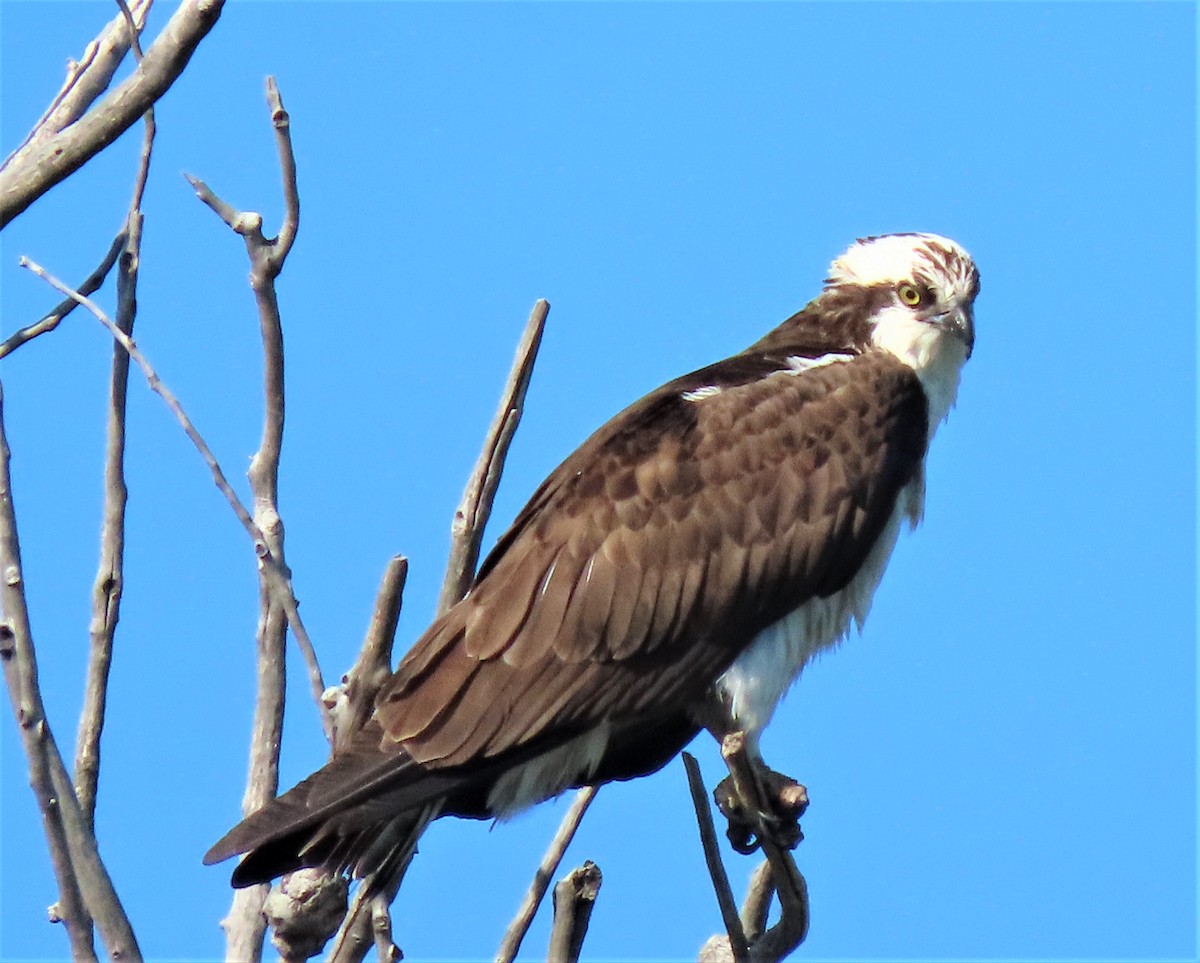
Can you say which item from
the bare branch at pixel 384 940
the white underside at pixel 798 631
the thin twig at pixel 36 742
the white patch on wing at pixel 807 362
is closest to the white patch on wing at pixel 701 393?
the white underside at pixel 798 631

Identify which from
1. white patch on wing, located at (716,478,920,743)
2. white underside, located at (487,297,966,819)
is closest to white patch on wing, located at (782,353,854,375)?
white underside, located at (487,297,966,819)

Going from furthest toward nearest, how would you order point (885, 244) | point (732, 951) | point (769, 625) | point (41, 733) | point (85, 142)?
point (885, 244) → point (769, 625) → point (85, 142) → point (732, 951) → point (41, 733)

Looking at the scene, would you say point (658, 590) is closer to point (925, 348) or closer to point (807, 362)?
point (807, 362)

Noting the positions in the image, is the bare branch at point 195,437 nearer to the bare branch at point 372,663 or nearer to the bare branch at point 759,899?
the bare branch at point 372,663

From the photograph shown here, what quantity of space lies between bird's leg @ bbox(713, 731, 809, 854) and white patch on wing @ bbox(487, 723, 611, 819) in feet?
1.26

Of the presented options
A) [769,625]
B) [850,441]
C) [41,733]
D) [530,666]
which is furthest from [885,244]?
[41,733]

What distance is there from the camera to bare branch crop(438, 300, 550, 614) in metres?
4.14

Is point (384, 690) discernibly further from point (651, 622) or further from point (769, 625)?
point (769, 625)

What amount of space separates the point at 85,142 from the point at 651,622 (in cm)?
207

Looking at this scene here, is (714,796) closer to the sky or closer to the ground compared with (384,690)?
closer to the ground

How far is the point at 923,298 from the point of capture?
5867mm

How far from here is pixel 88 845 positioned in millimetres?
3594

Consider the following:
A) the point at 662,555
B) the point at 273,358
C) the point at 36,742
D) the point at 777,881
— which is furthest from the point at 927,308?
the point at 36,742

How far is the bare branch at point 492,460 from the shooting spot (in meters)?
4.14
